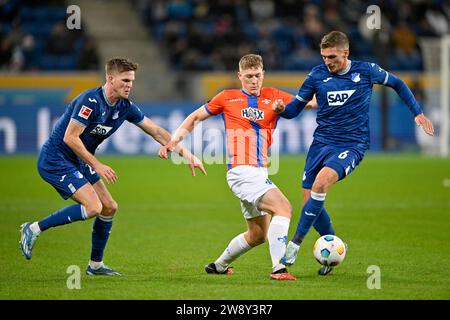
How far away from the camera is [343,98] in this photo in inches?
353

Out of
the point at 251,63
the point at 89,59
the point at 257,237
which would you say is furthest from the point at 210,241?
the point at 89,59

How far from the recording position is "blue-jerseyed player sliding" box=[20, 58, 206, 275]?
8523mm

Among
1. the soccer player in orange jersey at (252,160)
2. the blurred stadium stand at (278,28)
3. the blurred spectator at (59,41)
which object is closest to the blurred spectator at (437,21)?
the blurred stadium stand at (278,28)

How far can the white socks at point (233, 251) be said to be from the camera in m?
8.64

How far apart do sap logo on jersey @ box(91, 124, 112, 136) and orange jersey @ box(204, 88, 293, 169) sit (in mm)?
1041

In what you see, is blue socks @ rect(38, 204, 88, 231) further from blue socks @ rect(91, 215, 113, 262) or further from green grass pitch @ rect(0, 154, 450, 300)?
green grass pitch @ rect(0, 154, 450, 300)

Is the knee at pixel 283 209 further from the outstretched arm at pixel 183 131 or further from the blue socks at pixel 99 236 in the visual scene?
the blue socks at pixel 99 236

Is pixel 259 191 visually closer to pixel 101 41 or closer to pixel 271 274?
pixel 271 274

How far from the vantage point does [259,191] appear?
8.28m

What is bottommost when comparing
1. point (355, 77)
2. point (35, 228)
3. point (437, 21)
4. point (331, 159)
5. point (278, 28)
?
point (35, 228)

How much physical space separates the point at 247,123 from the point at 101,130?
4.83ft

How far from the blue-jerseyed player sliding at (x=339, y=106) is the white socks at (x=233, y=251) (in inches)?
29.4

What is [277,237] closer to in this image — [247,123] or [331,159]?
[331,159]

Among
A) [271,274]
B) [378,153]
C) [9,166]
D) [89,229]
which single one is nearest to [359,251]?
[271,274]
